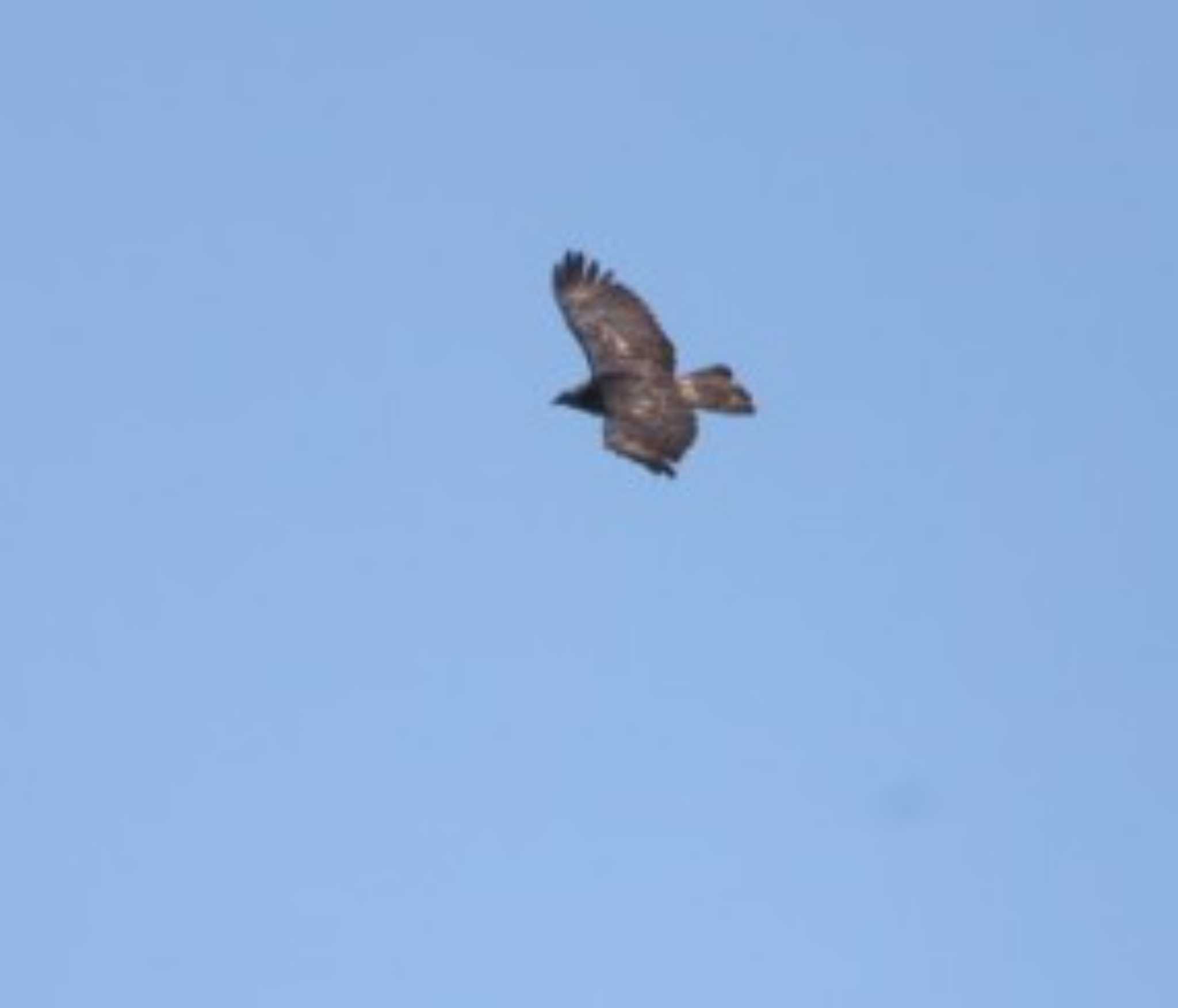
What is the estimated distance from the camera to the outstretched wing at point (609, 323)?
4778 cm

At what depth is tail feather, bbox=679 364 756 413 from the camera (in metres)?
46.4

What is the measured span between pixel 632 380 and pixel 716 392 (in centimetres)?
136

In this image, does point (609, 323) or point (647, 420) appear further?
point (609, 323)

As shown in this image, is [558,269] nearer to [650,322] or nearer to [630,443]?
[650,322]

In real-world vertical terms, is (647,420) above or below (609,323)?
below

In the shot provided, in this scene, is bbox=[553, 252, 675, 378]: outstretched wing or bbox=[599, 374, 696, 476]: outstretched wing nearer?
bbox=[599, 374, 696, 476]: outstretched wing

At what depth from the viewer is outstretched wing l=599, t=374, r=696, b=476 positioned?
146ft

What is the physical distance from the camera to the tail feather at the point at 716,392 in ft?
152

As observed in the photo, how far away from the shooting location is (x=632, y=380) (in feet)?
155

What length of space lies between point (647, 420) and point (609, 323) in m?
3.78

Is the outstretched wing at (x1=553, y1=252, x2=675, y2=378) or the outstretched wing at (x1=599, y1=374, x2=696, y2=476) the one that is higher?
the outstretched wing at (x1=553, y1=252, x2=675, y2=378)

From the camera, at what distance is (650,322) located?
4881 cm

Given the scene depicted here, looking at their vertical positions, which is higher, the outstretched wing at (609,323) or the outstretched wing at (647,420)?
the outstretched wing at (609,323)

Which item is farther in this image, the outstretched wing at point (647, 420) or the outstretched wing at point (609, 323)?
the outstretched wing at point (609, 323)
